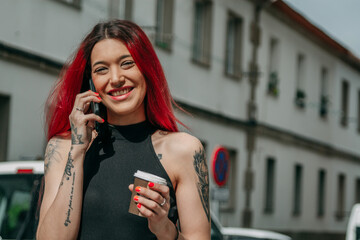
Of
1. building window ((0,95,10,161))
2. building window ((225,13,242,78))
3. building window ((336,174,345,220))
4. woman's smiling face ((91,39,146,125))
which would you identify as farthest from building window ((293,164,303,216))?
woman's smiling face ((91,39,146,125))

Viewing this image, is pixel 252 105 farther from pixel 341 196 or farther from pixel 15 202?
pixel 15 202

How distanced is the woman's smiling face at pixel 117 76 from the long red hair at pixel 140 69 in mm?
27

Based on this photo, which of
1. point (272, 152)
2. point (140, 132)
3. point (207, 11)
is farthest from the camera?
point (272, 152)

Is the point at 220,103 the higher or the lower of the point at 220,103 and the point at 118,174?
the higher

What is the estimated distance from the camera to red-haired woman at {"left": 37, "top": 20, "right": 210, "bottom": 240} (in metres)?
2.76

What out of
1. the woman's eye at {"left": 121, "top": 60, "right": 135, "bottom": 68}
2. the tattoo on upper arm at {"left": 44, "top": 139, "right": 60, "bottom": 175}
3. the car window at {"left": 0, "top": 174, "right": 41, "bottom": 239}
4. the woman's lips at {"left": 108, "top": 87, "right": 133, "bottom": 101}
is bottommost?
the car window at {"left": 0, "top": 174, "right": 41, "bottom": 239}

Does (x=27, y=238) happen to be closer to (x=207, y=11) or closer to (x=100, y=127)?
(x=100, y=127)

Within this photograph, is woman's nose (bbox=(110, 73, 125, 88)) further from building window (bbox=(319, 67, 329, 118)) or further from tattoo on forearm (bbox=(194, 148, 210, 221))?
building window (bbox=(319, 67, 329, 118))

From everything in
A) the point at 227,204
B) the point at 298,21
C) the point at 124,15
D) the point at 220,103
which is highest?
the point at 298,21

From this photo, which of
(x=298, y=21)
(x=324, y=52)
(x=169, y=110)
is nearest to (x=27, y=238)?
(x=169, y=110)

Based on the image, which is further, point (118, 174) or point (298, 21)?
point (298, 21)

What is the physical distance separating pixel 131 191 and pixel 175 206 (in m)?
0.18

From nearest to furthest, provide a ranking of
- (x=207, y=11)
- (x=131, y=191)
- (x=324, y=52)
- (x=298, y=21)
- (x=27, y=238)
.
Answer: (x=131, y=191), (x=27, y=238), (x=207, y=11), (x=298, y=21), (x=324, y=52)

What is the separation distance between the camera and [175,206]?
2857 millimetres
